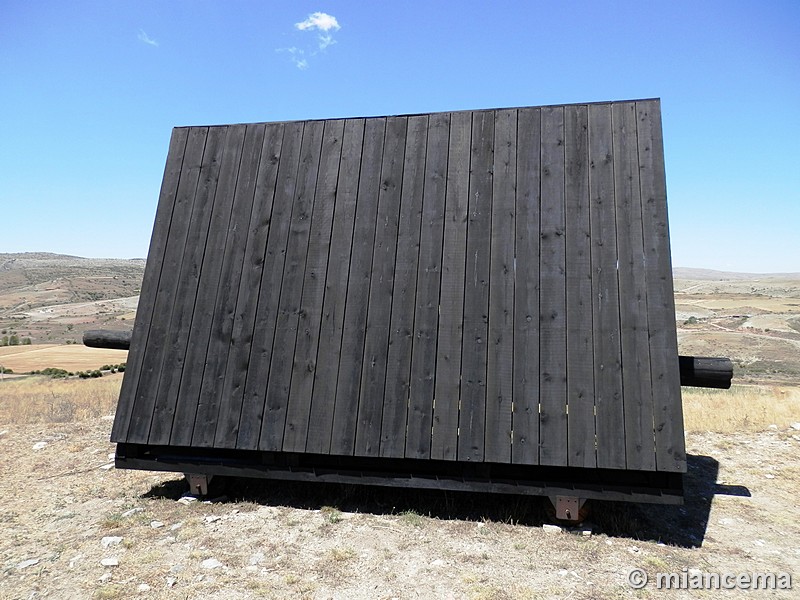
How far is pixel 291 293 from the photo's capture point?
5.79 meters

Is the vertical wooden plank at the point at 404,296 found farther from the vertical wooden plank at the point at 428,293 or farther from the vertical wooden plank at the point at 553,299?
the vertical wooden plank at the point at 553,299

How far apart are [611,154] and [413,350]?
2976mm

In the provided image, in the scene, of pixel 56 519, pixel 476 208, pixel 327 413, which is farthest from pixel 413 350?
pixel 56 519

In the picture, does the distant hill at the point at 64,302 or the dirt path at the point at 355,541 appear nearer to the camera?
the dirt path at the point at 355,541

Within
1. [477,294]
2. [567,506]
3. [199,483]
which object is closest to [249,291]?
[199,483]

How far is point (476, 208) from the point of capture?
5676 mm

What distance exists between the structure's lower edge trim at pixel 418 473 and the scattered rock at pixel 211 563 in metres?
1.11

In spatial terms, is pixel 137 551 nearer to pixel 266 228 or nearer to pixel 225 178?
pixel 266 228

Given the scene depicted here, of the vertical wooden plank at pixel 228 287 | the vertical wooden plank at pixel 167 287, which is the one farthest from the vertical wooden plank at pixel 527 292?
the vertical wooden plank at pixel 167 287

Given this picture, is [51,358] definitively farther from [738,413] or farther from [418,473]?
[738,413]

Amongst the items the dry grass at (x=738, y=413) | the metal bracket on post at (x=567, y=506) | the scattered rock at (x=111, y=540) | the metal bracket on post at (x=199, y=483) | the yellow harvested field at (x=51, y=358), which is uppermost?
the dry grass at (x=738, y=413)

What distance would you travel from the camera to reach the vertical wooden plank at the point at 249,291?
551 centimetres

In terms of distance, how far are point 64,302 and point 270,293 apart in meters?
83.6

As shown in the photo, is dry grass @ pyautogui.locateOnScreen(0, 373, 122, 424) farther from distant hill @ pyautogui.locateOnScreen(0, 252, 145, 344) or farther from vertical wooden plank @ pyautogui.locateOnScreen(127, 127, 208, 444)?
distant hill @ pyautogui.locateOnScreen(0, 252, 145, 344)
